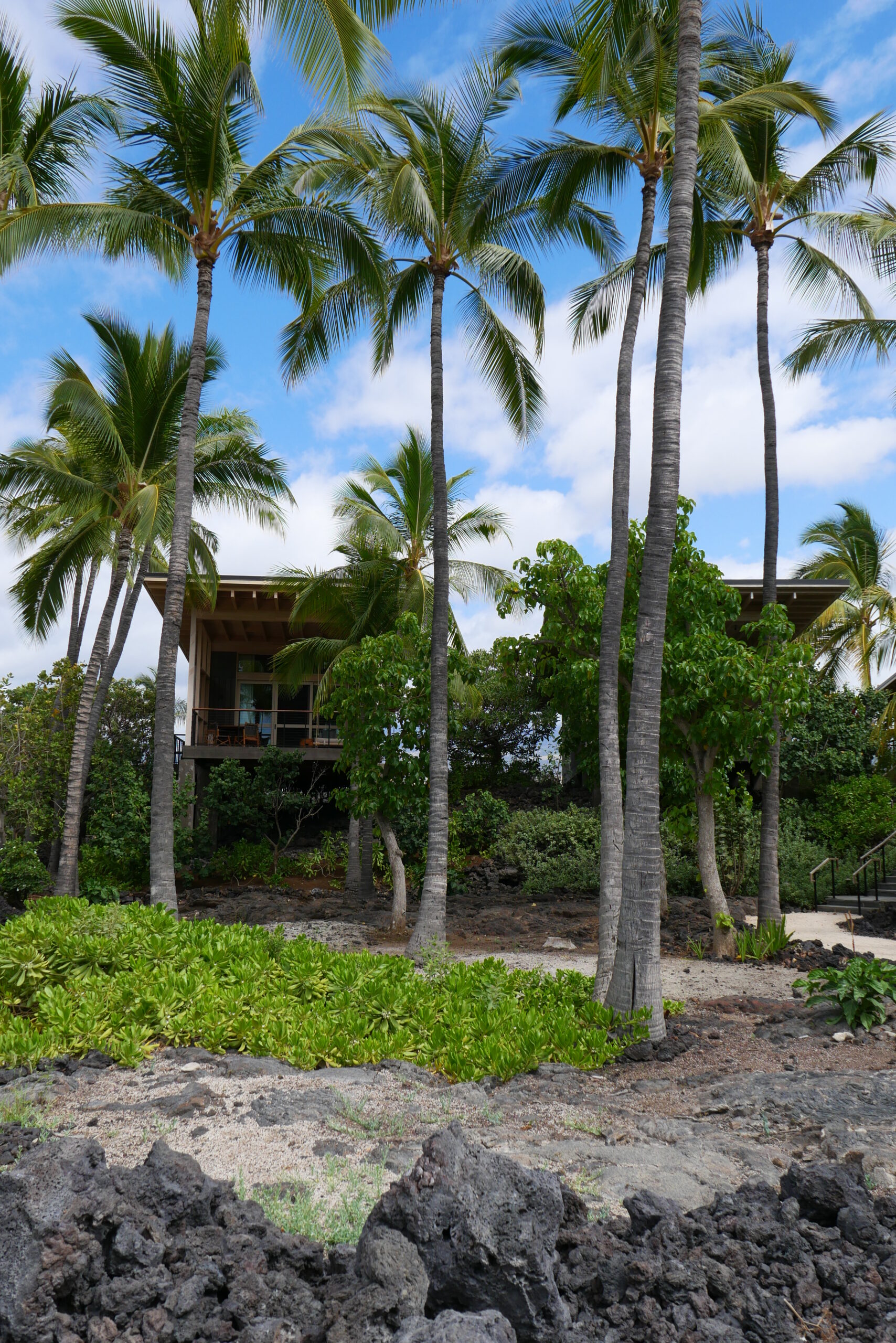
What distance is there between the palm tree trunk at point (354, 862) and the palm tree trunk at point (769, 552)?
776 centimetres

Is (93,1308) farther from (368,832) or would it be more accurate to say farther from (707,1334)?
(368,832)

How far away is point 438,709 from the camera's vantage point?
11.8 m

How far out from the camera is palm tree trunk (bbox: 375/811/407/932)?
13.7 meters

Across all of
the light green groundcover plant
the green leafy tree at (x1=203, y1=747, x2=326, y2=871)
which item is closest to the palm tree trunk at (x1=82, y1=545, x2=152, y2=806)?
the green leafy tree at (x1=203, y1=747, x2=326, y2=871)

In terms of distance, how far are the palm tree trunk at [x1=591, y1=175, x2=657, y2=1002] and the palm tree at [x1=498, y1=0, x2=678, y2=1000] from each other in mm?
12

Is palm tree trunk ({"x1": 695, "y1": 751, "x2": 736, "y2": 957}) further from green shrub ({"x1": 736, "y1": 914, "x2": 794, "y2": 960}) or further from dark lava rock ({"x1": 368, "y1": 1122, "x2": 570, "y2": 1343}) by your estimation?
dark lava rock ({"x1": 368, "y1": 1122, "x2": 570, "y2": 1343})

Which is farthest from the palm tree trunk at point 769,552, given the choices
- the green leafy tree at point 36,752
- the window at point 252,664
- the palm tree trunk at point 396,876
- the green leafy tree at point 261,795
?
the window at point 252,664

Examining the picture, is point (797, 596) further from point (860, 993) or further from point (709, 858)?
point (860, 993)

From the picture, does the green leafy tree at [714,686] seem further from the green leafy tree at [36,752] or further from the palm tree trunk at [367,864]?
the green leafy tree at [36,752]

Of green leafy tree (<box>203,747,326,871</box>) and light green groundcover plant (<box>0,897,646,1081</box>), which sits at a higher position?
green leafy tree (<box>203,747,326,871</box>)

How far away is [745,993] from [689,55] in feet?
28.5

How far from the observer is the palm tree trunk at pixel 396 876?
13719 millimetres

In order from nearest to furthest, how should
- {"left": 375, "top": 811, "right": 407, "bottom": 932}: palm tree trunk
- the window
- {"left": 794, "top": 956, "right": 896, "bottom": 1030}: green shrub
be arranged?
{"left": 794, "top": 956, "right": 896, "bottom": 1030}: green shrub, {"left": 375, "top": 811, "right": 407, "bottom": 932}: palm tree trunk, the window

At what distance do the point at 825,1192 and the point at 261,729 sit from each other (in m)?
22.5
